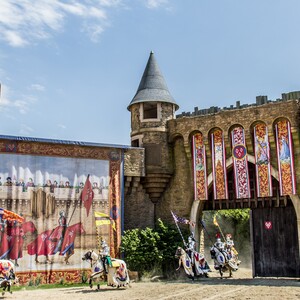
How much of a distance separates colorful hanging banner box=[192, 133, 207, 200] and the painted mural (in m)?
3.41

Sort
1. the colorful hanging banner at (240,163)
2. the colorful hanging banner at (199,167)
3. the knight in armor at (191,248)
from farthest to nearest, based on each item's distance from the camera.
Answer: the colorful hanging banner at (199,167)
the colorful hanging banner at (240,163)
the knight in armor at (191,248)

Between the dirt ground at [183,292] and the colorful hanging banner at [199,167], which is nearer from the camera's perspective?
the dirt ground at [183,292]

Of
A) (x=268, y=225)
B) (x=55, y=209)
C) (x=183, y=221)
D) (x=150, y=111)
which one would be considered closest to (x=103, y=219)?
(x=55, y=209)

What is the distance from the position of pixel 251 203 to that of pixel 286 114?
13.5ft

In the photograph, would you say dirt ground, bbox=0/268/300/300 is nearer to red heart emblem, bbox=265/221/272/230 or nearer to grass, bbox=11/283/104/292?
grass, bbox=11/283/104/292

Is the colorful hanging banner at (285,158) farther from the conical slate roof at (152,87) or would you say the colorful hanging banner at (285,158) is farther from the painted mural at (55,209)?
the painted mural at (55,209)

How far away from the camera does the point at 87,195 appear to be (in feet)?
58.5

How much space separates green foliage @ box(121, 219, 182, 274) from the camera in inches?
699

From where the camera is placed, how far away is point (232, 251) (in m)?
18.9

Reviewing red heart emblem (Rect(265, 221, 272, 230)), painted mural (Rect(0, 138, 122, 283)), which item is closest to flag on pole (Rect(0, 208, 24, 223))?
painted mural (Rect(0, 138, 122, 283))

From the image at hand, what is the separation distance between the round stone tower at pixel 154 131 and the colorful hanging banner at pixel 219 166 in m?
2.07

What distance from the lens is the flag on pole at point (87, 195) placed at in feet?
58.1

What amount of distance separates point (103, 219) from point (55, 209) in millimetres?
1941

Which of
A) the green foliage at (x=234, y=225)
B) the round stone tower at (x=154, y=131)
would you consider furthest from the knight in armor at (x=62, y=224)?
the green foliage at (x=234, y=225)
